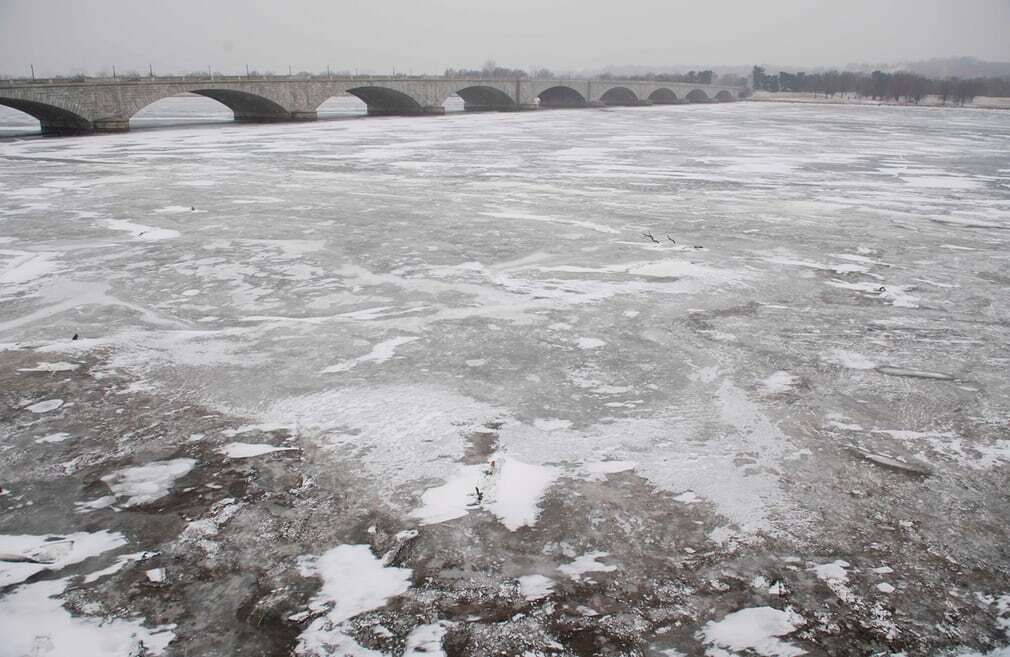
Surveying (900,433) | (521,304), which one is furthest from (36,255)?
(900,433)

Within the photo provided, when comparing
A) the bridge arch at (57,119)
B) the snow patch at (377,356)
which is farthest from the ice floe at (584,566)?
the bridge arch at (57,119)

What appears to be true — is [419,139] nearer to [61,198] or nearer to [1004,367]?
[61,198]

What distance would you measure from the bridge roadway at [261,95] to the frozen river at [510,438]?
27.8 m

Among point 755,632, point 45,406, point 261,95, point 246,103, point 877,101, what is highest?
point 877,101

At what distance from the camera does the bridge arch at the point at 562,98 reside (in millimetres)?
81062

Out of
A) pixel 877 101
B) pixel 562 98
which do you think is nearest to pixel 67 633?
pixel 562 98

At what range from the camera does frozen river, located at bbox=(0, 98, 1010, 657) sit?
2.66 metres

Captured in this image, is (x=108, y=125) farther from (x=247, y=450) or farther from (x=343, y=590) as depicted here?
(x=343, y=590)

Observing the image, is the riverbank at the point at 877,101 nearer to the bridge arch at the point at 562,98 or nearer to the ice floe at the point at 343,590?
the bridge arch at the point at 562,98

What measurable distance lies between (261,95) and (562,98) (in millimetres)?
Answer: 51031

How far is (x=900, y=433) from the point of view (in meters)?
4.11

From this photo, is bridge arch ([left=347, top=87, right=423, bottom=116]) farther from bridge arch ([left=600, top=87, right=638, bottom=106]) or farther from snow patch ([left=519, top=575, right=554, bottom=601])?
snow patch ([left=519, top=575, right=554, bottom=601])

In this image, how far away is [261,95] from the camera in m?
42.7

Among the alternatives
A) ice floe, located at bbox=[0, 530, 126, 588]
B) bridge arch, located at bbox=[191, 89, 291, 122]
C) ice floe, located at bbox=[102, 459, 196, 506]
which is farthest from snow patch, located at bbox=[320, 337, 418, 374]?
bridge arch, located at bbox=[191, 89, 291, 122]
